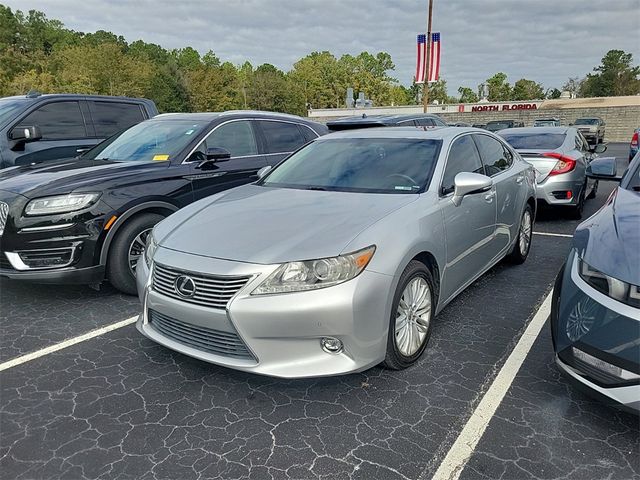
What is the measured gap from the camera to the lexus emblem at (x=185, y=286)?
2.63 metres

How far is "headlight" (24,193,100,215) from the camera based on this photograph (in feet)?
12.9

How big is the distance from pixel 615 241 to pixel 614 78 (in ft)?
291

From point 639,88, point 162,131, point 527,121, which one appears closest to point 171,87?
point 527,121

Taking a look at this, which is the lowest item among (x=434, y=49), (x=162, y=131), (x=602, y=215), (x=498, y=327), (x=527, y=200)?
(x=498, y=327)

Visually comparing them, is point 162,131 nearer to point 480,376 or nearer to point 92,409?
point 92,409

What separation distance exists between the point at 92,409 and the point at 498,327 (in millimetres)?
2891

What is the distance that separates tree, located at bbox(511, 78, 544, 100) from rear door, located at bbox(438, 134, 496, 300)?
296 feet

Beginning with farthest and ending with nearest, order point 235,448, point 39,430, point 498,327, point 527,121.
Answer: point 527,121, point 498,327, point 39,430, point 235,448

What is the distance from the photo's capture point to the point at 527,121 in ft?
124

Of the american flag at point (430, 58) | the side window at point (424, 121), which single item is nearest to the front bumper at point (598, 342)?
the side window at point (424, 121)

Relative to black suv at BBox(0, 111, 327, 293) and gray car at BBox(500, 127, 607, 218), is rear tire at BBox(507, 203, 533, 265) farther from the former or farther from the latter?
black suv at BBox(0, 111, 327, 293)

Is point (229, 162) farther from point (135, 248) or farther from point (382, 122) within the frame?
point (382, 122)

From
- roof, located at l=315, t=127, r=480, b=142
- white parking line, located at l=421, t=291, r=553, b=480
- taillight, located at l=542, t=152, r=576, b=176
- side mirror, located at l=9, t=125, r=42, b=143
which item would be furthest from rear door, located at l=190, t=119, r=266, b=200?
taillight, located at l=542, t=152, r=576, b=176

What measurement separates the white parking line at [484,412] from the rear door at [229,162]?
3.32 metres
